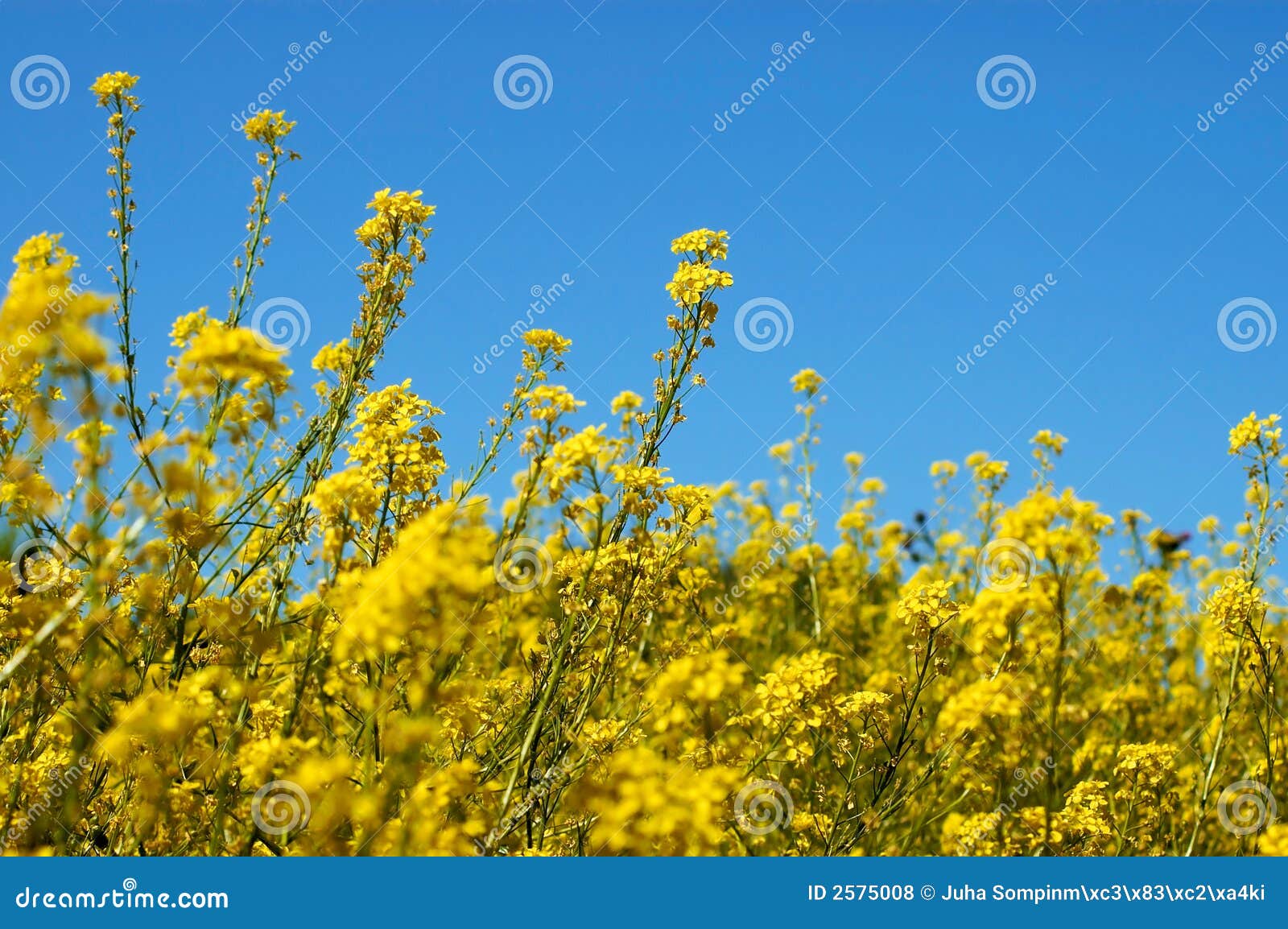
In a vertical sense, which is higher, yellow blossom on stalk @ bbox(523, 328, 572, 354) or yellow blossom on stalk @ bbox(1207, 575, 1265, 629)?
yellow blossom on stalk @ bbox(523, 328, 572, 354)

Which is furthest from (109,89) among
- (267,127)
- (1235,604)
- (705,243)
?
Result: (1235,604)

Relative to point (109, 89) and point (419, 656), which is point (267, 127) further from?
point (419, 656)

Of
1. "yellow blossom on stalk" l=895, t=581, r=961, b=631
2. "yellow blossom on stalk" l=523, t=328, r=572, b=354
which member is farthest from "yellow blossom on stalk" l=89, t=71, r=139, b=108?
"yellow blossom on stalk" l=895, t=581, r=961, b=631

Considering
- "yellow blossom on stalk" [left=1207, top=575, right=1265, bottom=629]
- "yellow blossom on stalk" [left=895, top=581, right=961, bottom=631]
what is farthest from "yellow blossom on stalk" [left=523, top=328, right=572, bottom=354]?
"yellow blossom on stalk" [left=1207, top=575, right=1265, bottom=629]

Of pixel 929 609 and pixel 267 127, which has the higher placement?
pixel 267 127

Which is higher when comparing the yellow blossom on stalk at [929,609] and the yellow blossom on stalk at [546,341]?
the yellow blossom on stalk at [546,341]

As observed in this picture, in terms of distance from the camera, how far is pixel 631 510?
3346mm

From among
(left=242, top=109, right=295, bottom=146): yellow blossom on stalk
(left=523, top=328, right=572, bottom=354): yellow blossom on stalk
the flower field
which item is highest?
(left=242, top=109, right=295, bottom=146): yellow blossom on stalk

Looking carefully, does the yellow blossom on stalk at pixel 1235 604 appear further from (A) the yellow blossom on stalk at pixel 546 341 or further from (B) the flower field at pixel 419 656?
(A) the yellow blossom on stalk at pixel 546 341

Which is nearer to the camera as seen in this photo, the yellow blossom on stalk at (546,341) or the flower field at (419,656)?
the flower field at (419,656)

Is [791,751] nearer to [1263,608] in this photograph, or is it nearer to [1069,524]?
[1069,524]

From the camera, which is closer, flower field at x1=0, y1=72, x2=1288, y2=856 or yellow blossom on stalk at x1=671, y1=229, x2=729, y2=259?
flower field at x1=0, y1=72, x2=1288, y2=856

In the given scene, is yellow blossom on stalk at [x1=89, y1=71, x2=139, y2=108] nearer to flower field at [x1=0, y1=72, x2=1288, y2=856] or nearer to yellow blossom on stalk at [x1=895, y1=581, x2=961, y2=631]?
flower field at [x1=0, y1=72, x2=1288, y2=856]

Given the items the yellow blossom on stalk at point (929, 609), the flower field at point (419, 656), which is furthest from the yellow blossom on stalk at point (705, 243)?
the yellow blossom on stalk at point (929, 609)
